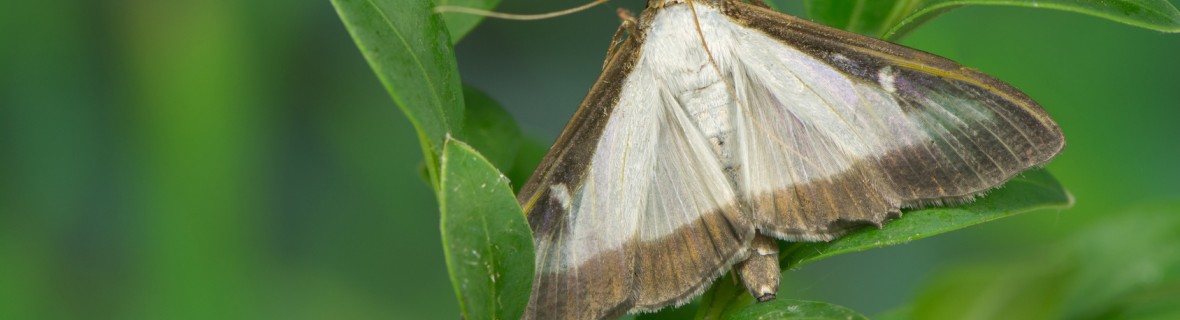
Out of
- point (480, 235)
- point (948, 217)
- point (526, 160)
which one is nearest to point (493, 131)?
point (526, 160)

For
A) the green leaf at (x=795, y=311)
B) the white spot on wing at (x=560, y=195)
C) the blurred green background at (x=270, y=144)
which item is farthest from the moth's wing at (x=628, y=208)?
the blurred green background at (x=270, y=144)

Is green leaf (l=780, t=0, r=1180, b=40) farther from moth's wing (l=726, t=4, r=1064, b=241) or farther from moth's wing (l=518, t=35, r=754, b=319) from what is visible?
moth's wing (l=518, t=35, r=754, b=319)

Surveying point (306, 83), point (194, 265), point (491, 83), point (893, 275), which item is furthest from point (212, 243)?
point (893, 275)

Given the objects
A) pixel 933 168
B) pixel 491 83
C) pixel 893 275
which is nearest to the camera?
pixel 933 168

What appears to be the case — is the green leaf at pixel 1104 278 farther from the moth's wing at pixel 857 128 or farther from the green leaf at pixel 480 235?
the green leaf at pixel 480 235

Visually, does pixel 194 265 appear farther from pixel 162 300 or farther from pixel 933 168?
pixel 933 168

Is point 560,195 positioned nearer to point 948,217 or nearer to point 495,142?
point 495,142
